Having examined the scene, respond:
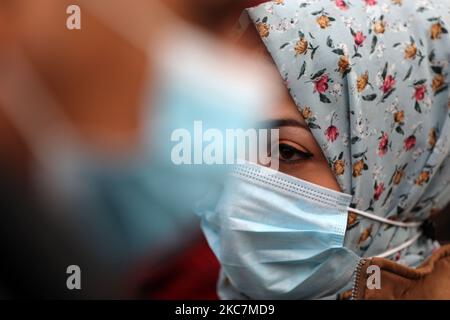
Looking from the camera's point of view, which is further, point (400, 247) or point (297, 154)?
point (400, 247)

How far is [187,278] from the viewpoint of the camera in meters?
1.58

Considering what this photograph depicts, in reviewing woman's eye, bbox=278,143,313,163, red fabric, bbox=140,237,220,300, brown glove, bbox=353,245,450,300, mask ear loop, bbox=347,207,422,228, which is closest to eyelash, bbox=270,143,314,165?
woman's eye, bbox=278,143,313,163

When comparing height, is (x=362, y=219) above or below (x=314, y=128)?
below

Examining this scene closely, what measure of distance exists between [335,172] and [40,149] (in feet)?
3.34

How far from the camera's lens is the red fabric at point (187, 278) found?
155 cm

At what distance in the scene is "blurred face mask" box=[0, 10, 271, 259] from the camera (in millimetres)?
1453

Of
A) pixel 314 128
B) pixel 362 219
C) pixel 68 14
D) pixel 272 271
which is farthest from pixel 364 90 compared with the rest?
pixel 68 14

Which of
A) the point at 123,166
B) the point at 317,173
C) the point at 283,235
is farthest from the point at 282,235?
the point at 123,166

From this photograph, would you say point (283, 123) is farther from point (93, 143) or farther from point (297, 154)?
point (93, 143)

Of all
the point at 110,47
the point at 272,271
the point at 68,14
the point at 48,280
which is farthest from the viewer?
the point at 48,280

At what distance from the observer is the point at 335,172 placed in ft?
3.39

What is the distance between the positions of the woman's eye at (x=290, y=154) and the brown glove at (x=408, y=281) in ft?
0.82
